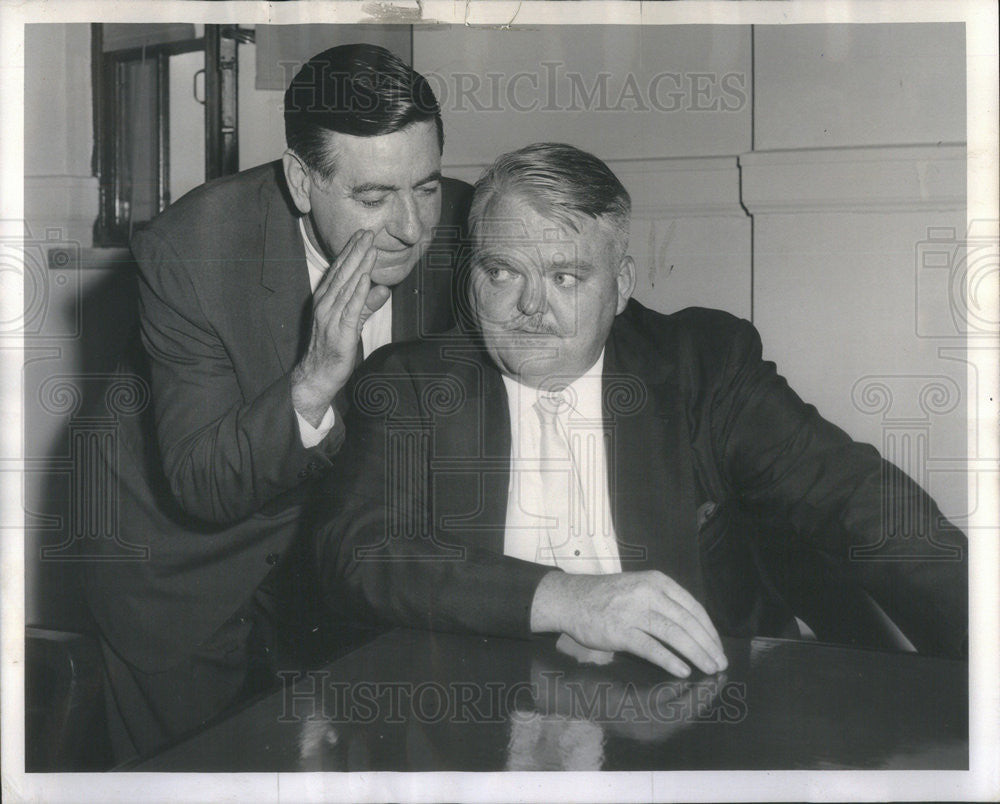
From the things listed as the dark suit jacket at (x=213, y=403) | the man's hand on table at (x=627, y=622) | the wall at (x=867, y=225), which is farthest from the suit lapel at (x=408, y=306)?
the wall at (x=867, y=225)

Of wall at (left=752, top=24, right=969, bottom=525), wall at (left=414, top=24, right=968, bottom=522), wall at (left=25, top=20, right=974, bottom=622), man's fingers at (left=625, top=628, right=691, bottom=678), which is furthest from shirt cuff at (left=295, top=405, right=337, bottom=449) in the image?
wall at (left=752, top=24, right=969, bottom=525)

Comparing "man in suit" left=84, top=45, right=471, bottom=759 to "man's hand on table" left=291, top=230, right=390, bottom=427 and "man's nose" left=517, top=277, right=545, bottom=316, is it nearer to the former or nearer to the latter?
"man's hand on table" left=291, top=230, right=390, bottom=427

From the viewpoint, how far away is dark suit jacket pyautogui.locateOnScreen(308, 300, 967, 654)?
200cm

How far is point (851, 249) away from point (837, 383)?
272 mm

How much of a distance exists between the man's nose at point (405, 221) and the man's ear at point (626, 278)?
0.40m

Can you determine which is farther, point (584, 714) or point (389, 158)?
point (389, 158)

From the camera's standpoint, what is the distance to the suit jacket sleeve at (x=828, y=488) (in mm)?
2006

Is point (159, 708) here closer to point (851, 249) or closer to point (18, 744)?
point (18, 744)

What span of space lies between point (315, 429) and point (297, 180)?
50cm

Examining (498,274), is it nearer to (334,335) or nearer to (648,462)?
(334,335)

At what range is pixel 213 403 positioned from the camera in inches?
79.2

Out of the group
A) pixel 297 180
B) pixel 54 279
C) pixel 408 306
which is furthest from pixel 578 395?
pixel 54 279

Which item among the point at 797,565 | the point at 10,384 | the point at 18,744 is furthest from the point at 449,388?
the point at 18,744

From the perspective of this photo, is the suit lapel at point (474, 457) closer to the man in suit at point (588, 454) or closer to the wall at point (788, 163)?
the man in suit at point (588, 454)
